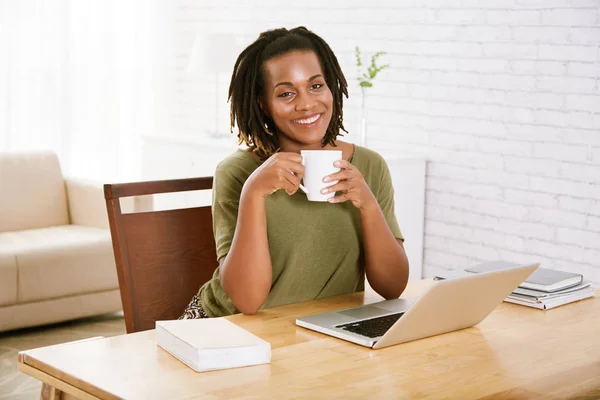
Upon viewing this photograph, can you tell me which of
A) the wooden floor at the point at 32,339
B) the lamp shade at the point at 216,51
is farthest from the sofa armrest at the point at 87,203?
the lamp shade at the point at 216,51

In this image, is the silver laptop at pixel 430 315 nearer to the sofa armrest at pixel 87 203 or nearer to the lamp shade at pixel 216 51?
the sofa armrest at pixel 87 203

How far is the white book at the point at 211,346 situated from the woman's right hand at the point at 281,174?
303mm

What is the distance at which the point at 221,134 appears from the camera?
192 inches

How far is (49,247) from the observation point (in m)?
3.75

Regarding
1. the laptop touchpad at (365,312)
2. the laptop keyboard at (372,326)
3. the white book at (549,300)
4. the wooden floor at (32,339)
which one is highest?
the laptop keyboard at (372,326)

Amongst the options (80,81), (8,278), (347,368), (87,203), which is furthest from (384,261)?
(80,81)

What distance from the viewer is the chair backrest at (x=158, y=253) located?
5.70 feet

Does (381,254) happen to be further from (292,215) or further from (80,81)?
(80,81)

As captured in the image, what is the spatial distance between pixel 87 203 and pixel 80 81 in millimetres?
1437

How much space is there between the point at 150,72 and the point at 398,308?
14.4ft

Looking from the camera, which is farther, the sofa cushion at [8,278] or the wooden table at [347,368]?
the sofa cushion at [8,278]

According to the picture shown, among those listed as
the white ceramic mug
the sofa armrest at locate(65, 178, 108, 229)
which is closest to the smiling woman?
the white ceramic mug

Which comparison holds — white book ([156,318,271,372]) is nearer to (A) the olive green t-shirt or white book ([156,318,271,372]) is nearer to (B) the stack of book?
(A) the olive green t-shirt

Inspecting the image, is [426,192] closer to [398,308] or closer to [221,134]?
[221,134]
